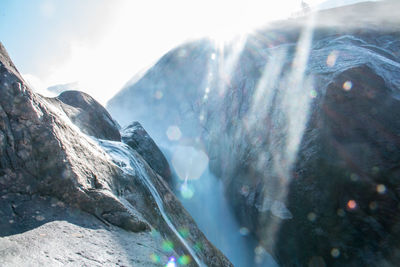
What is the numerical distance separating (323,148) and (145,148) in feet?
21.9

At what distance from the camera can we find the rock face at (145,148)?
366 inches

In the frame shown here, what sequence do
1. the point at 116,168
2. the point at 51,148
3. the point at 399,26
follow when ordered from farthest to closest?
the point at 399,26 < the point at 116,168 < the point at 51,148

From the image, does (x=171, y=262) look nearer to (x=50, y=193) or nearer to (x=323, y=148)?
(x=50, y=193)

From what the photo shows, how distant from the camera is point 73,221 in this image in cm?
208

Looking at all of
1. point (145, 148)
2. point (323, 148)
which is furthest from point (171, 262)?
point (145, 148)

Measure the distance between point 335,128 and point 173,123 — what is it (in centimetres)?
1354

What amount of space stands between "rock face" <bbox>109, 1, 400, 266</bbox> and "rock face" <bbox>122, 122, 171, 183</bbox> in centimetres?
294

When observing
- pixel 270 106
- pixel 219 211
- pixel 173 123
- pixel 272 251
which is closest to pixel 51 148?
pixel 270 106

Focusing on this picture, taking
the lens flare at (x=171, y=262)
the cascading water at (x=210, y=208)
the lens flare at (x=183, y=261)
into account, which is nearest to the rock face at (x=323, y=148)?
the cascading water at (x=210, y=208)

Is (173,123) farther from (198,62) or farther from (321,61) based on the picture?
(321,61)

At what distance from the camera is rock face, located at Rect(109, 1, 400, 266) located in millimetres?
4336

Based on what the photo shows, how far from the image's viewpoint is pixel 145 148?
9578mm

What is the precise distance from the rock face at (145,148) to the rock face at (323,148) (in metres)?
2.94

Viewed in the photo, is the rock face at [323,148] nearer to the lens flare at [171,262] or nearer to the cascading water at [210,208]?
the cascading water at [210,208]
